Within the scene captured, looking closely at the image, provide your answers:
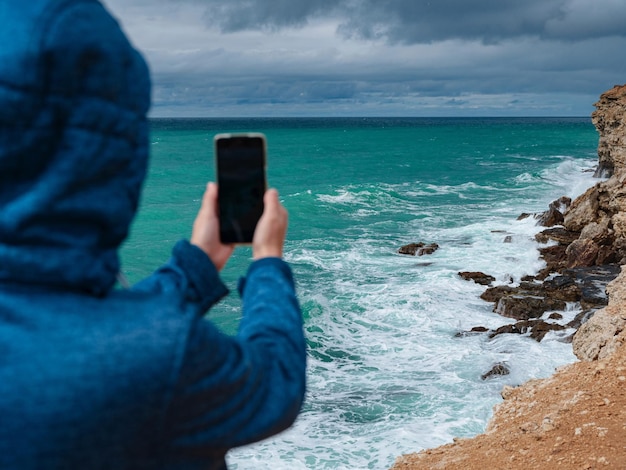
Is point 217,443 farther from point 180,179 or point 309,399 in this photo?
point 180,179

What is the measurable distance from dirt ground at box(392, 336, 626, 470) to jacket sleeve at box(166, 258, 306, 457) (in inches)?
197

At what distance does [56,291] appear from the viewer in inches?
44.7

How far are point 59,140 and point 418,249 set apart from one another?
948 inches

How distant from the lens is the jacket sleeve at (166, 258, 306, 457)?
1.20 metres

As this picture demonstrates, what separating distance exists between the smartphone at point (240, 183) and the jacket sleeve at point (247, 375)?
198 millimetres

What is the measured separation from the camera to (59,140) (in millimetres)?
1118

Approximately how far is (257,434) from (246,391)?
10cm

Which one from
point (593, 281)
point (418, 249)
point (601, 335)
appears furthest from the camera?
point (418, 249)

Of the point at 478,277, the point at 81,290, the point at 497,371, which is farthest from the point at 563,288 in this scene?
the point at 81,290

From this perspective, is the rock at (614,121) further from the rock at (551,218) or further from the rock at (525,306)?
the rock at (525,306)

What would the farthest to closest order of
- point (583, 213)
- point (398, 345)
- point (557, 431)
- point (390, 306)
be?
point (583, 213)
point (390, 306)
point (398, 345)
point (557, 431)

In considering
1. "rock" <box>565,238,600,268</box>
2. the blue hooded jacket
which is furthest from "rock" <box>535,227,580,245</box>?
the blue hooded jacket

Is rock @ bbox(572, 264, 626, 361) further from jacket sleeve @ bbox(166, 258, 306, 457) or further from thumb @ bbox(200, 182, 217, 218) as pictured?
jacket sleeve @ bbox(166, 258, 306, 457)

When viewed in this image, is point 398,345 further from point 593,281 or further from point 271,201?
point 271,201
